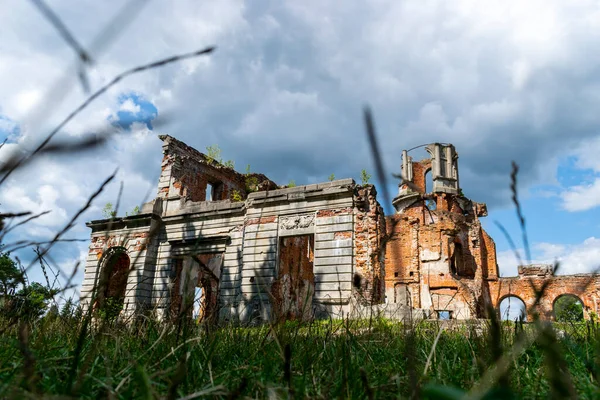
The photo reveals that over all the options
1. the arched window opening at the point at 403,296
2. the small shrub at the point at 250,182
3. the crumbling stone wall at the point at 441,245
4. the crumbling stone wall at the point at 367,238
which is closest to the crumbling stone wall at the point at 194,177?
the small shrub at the point at 250,182

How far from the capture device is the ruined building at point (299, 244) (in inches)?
548

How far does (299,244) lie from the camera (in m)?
17.5

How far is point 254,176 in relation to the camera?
903 inches

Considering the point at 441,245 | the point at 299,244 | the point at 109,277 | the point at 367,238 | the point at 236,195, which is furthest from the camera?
the point at 441,245

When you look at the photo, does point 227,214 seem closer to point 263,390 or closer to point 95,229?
point 95,229

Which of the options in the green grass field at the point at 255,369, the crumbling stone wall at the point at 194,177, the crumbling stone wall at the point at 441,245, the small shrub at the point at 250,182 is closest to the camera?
the green grass field at the point at 255,369

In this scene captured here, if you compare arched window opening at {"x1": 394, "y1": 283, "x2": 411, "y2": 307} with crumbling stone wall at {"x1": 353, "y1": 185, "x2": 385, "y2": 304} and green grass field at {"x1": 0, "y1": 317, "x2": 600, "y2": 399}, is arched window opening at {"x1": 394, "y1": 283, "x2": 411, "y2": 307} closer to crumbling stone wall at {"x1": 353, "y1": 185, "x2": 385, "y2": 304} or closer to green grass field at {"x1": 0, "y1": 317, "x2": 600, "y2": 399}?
green grass field at {"x1": 0, "y1": 317, "x2": 600, "y2": 399}

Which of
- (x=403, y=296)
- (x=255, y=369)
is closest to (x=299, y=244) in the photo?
(x=403, y=296)

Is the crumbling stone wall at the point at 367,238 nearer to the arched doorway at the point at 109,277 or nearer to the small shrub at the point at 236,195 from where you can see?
the small shrub at the point at 236,195

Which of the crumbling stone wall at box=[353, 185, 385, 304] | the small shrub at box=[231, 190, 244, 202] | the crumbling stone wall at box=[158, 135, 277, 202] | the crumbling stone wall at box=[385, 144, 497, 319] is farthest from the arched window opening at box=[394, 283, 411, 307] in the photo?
the small shrub at box=[231, 190, 244, 202]

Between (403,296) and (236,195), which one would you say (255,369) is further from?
(236,195)

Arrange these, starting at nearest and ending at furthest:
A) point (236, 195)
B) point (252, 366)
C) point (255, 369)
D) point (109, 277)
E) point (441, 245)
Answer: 1. point (109, 277)
2. point (252, 366)
3. point (255, 369)
4. point (236, 195)
5. point (441, 245)

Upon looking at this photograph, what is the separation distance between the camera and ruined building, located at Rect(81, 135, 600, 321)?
13922mm

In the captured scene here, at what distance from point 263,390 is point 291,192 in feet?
44.8
